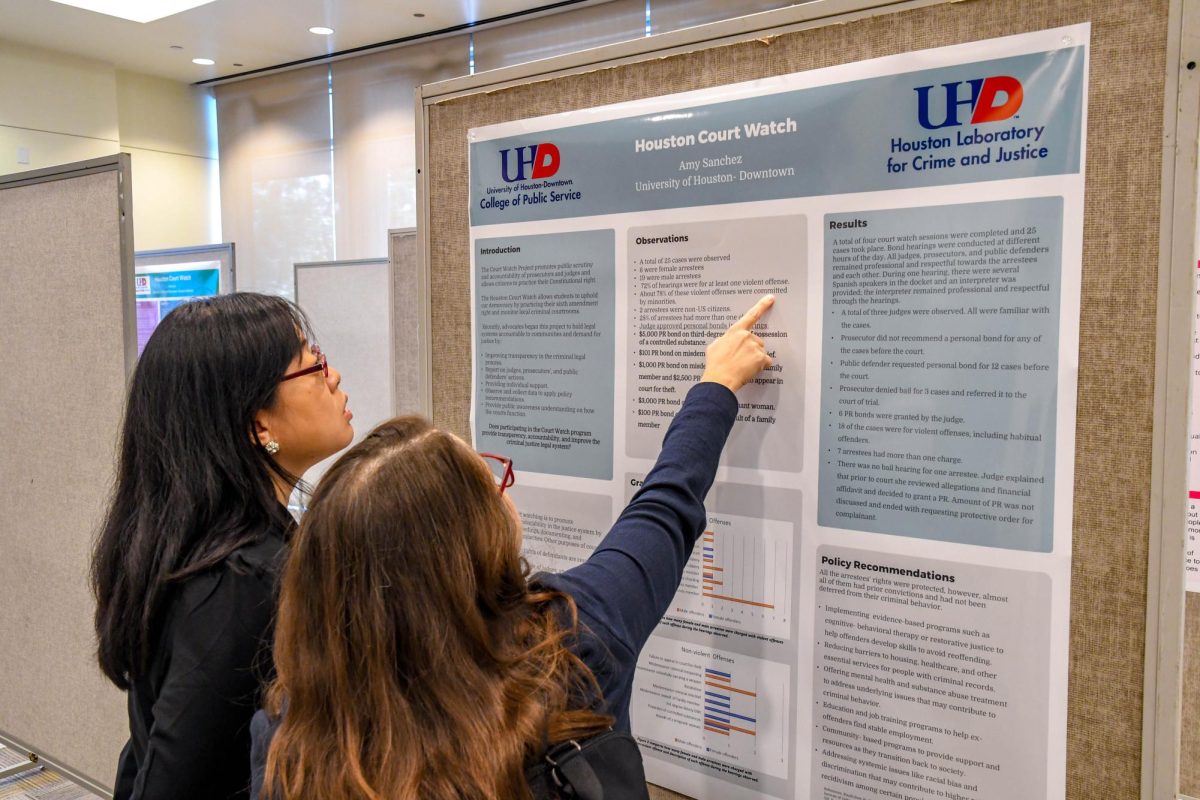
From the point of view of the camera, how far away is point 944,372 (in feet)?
2.86

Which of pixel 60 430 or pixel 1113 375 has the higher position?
pixel 1113 375

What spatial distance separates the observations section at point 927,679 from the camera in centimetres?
84

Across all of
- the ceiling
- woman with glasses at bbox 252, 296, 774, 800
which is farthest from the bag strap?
the ceiling

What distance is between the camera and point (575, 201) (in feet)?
3.75

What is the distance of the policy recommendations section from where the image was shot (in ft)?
2.70

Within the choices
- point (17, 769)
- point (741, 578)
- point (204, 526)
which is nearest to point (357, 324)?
point (17, 769)

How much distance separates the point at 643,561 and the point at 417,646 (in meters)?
0.26

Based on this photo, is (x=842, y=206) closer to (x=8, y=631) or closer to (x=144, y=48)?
(x=8, y=631)

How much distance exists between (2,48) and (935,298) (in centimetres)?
625

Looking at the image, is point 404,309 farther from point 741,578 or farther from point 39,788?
point 741,578

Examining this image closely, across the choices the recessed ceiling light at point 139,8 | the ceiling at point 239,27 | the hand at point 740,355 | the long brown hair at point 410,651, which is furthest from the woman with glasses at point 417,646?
the recessed ceiling light at point 139,8

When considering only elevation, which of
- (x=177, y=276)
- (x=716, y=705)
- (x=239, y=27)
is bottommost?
(x=716, y=705)

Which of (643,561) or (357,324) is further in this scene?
(357,324)

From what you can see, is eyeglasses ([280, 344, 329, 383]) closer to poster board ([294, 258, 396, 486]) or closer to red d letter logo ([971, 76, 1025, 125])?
red d letter logo ([971, 76, 1025, 125])
